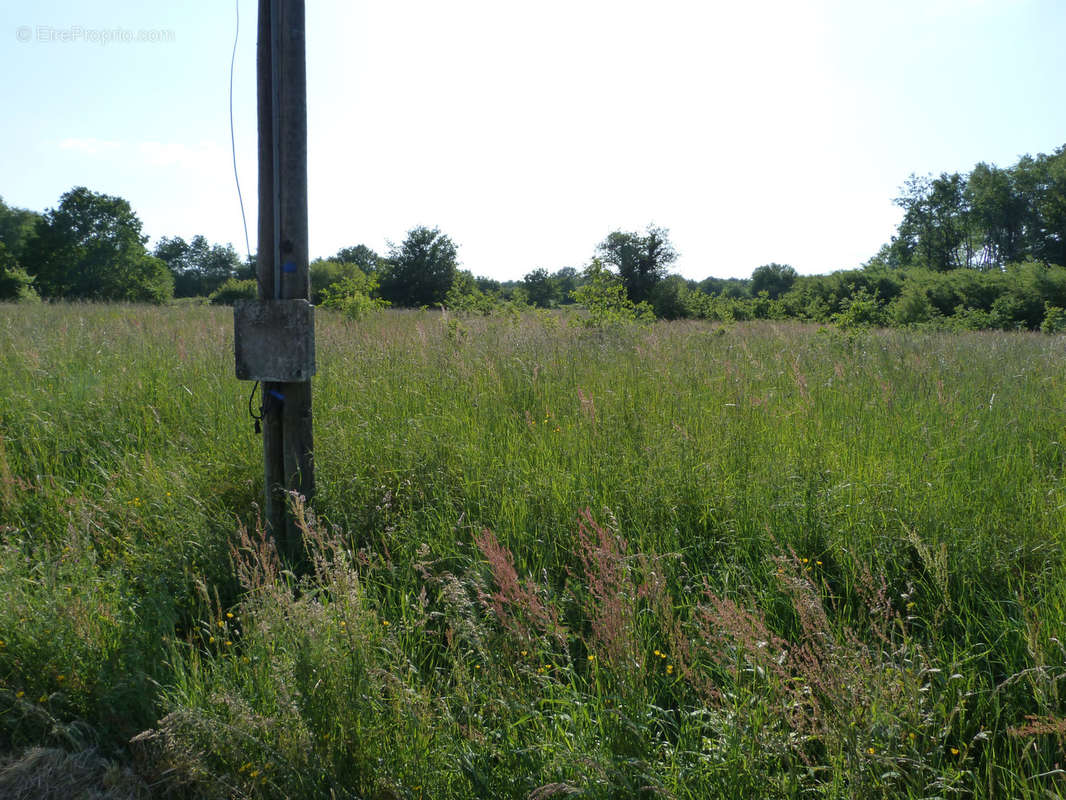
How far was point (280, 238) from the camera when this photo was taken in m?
3.22

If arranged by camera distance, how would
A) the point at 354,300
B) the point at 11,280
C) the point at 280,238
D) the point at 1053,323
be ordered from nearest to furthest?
the point at 280,238 < the point at 354,300 < the point at 1053,323 < the point at 11,280

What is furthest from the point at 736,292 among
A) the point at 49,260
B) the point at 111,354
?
the point at 111,354

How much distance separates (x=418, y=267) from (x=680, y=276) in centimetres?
2356

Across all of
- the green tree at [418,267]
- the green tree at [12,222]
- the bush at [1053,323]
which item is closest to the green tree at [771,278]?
the green tree at [418,267]

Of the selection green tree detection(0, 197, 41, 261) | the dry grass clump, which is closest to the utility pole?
the dry grass clump

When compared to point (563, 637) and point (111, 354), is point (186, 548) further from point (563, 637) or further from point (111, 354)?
point (111, 354)

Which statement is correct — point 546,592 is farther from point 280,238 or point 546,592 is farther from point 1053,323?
point 1053,323

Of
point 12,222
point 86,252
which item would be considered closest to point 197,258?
point 12,222

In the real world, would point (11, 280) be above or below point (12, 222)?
below

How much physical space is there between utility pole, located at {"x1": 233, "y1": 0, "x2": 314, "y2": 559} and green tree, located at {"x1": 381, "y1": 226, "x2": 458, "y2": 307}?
1738 inches

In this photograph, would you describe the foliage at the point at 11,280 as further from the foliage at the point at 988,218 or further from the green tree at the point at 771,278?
the foliage at the point at 988,218

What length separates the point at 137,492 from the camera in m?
3.71

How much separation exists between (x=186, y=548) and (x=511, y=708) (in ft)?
7.03

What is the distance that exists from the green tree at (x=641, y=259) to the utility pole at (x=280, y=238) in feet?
92.9
